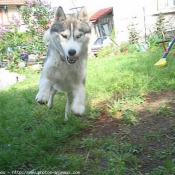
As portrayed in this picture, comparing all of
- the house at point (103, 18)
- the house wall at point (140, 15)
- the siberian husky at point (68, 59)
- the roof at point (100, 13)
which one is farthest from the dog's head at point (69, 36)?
the roof at point (100, 13)

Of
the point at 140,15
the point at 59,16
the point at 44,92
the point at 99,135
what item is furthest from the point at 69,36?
the point at 140,15

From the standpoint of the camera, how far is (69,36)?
276 centimetres

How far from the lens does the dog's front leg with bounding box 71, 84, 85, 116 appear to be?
2.63 m

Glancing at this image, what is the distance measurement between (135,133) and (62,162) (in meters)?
0.94

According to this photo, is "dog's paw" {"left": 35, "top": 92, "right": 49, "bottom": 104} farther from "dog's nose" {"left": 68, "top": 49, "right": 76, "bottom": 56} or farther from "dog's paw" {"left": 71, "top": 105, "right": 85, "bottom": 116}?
"dog's nose" {"left": 68, "top": 49, "right": 76, "bottom": 56}

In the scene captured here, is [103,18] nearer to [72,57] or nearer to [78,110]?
[72,57]

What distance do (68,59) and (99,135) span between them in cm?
93

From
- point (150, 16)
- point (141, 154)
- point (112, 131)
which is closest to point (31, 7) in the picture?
point (150, 16)

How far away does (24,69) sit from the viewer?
9.43 metres

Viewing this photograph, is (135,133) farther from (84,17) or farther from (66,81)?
(84,17)

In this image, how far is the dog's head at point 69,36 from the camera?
2682 mm

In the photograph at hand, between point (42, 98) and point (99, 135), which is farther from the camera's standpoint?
point (99, 135)

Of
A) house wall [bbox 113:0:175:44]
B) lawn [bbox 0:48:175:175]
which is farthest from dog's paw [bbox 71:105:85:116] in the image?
house wall [bbox 113:0:175:44]

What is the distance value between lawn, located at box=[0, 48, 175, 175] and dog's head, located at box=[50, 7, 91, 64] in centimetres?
84
